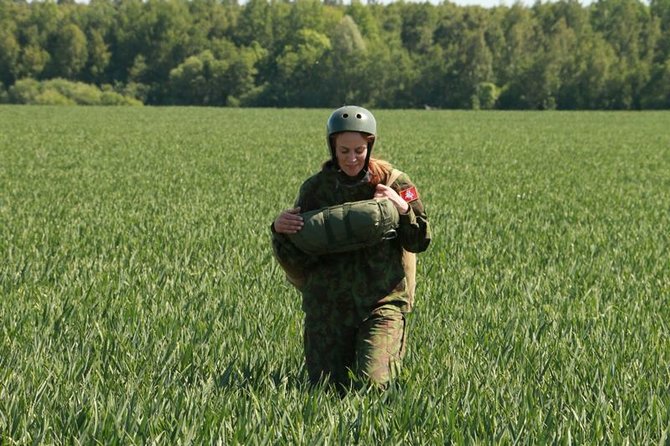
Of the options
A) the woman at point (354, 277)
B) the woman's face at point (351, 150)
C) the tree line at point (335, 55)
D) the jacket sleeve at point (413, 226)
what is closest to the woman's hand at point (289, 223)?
the woman at point (354, 277)

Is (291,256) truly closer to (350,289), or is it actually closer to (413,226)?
(350,289)

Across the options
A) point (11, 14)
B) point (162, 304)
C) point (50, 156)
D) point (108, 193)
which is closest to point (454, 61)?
point (11, 14)

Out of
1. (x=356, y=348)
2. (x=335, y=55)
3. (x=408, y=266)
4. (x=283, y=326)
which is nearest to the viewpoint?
(x=356, y=348)

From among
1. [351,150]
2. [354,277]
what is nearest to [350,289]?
[354,277]

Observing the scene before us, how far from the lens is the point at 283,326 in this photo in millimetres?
5539

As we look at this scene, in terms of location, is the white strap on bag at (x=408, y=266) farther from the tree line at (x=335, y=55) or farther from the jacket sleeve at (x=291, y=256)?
the tree line at (x=335, y=55)

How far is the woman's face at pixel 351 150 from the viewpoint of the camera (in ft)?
13.1

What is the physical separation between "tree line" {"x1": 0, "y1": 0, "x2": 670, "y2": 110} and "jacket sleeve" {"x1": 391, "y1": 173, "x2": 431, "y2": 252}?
3431 inches

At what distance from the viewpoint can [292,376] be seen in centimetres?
457

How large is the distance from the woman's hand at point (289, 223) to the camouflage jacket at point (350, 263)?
110 millimetres

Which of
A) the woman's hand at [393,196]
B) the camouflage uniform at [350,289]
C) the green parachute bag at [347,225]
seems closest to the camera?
the green parachute bag at [347,225]

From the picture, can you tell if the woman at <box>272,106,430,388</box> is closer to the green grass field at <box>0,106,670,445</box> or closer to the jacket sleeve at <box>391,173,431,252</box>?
the jacket sleeve at <box>391,173,431,252</box>

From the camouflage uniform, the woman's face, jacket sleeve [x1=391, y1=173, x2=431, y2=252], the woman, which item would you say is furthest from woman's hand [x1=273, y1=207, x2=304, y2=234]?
jacket sleeve [x1=391, y1=173, x2=431, y2=252]

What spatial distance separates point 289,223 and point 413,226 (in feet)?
1.80
